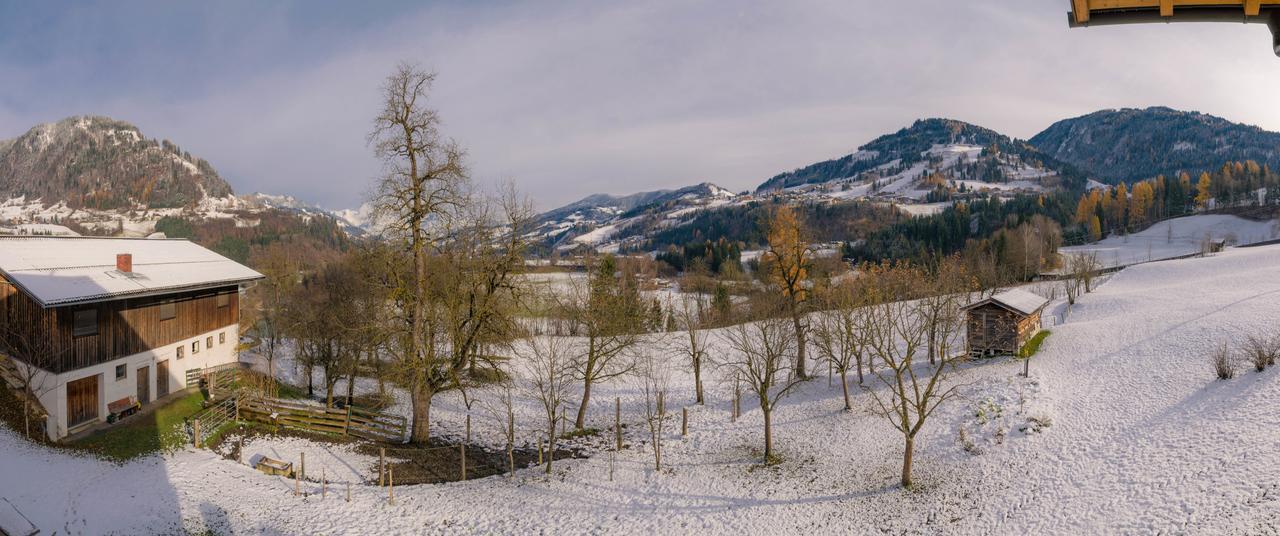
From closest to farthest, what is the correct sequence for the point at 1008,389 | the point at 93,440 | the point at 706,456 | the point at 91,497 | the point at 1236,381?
the point at 91,497, the point at 93,440, the point at 1236,381, the point at 706,456, the point at 1008,389

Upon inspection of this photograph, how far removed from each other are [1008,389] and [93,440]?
41.3 meters

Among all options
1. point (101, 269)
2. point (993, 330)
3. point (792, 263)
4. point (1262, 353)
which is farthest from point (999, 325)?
point (101, 269)

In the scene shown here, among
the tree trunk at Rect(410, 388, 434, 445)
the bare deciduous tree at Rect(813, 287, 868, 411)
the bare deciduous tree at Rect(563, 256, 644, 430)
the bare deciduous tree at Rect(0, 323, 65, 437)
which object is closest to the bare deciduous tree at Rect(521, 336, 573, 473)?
the bare deciduous tree at Rect(563, 256, 644, 430)

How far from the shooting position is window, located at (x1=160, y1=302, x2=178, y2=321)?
28114 mm

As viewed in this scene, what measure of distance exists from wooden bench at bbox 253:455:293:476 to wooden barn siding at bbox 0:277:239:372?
9.35 metres

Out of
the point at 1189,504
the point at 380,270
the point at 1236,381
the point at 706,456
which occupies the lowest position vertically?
the point at 706,456

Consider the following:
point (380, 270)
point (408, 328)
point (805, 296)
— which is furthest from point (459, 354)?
point (805, 296)

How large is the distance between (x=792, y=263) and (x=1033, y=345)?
16.1 metres

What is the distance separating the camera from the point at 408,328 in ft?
81.4

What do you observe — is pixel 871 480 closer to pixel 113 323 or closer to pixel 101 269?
pixel 113 323

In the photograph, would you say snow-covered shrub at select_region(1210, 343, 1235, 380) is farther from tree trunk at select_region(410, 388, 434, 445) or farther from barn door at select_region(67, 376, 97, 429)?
barn door at select_region(67, 376, 97, 429)

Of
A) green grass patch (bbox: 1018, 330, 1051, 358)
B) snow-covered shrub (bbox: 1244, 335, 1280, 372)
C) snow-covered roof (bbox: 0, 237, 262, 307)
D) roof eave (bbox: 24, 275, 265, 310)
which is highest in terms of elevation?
snow-covered roof (bbox: 0, 237, 262, 307)

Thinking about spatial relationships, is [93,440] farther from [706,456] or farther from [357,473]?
[706,456]

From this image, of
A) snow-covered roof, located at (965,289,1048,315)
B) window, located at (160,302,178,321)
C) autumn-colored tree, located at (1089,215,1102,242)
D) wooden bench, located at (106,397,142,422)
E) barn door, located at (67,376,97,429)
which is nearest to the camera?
barn door, located at (67,376,97,429)
